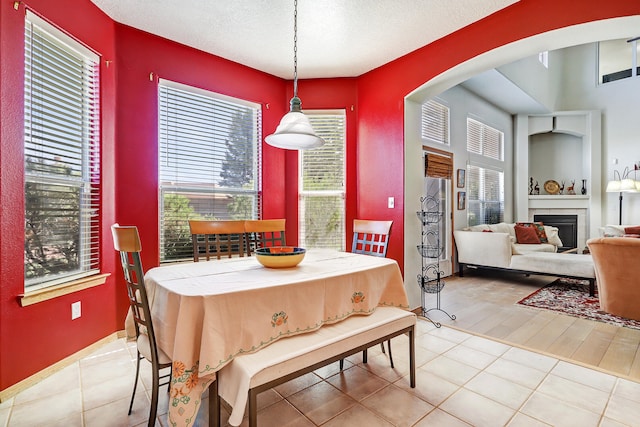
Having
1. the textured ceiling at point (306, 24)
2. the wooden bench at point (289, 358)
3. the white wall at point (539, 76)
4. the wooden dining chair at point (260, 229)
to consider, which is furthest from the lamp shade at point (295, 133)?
the white wall at point (539, 76)

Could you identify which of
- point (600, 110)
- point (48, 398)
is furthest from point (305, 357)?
point (600, 110)

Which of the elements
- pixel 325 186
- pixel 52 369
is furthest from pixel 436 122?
pixel 52 369

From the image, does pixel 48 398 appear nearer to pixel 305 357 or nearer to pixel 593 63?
pixel 305 357

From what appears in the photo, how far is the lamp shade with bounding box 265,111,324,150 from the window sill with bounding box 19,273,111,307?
1846 mm

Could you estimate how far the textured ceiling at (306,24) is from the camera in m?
2.54

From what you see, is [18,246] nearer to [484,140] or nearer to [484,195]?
[484,195]

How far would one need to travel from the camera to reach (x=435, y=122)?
16.0 ft

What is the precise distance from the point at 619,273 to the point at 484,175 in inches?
131

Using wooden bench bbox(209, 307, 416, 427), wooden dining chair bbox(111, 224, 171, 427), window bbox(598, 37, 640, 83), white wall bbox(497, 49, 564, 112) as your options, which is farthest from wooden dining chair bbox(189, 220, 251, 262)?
window bbox(598, 37, 640, 83)

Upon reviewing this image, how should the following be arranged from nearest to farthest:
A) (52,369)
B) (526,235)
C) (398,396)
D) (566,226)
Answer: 1. (398,396)
2. (52,369)
3. (526,235)
4. (566,226)

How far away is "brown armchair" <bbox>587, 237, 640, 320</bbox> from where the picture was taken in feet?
9.48

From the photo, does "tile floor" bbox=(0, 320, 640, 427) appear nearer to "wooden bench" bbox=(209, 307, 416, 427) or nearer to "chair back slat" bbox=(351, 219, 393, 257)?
"wooden bench" bbox=(209, 307, 416, 427)

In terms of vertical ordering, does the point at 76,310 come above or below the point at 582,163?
below

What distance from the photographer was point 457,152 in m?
5.29
